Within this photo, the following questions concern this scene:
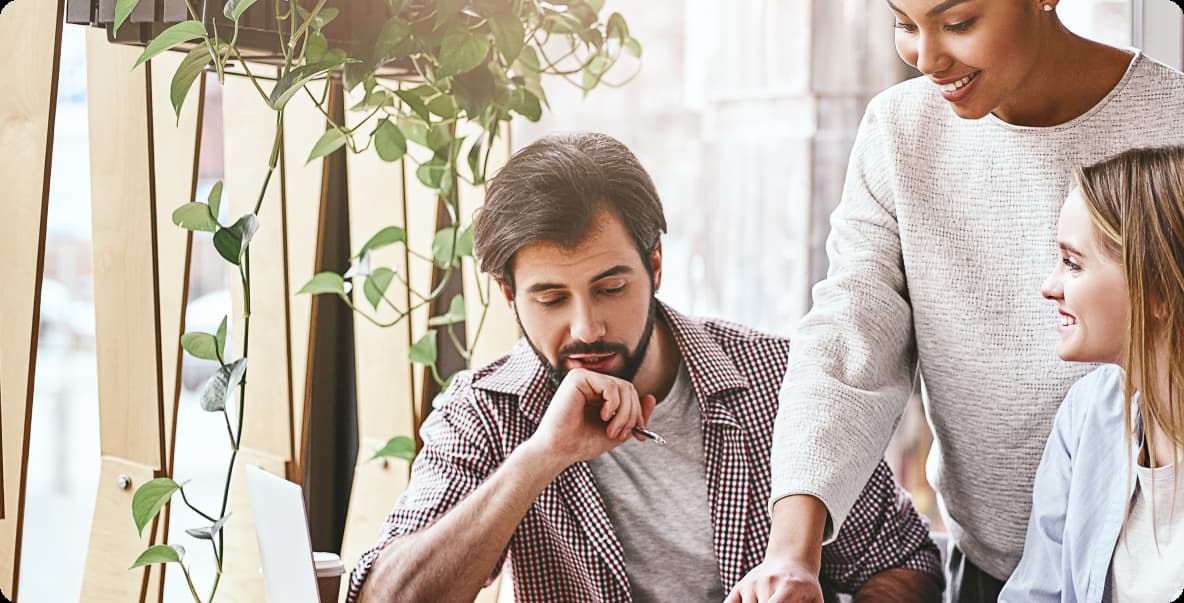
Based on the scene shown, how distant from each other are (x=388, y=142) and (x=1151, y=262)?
29.8 inches

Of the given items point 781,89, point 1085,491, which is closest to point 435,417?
point 1085,491

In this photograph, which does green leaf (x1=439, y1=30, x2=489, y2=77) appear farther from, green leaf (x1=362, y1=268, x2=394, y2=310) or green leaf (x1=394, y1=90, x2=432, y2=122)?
green leaf (x1=362, y1=268, x2=394, y2=310)

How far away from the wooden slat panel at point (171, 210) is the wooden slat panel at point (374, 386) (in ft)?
0.96

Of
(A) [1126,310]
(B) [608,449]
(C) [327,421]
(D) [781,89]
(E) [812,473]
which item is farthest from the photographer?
(D) [781,89]

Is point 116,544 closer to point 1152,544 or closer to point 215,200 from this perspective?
point 215,200

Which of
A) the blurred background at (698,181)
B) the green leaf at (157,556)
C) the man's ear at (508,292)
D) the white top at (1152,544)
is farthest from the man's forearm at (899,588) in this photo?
the green leaf at (157,556)


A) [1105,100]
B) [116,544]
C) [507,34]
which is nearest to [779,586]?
[1105,100]

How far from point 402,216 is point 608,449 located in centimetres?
48

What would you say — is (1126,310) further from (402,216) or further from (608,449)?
(402,216)

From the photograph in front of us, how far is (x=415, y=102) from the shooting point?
3.85 feet

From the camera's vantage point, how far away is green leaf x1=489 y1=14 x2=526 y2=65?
3.69 ft

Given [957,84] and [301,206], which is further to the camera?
[301,206]

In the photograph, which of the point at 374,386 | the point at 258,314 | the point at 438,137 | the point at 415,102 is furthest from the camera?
the point at 374,386

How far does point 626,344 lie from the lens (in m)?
1.14
